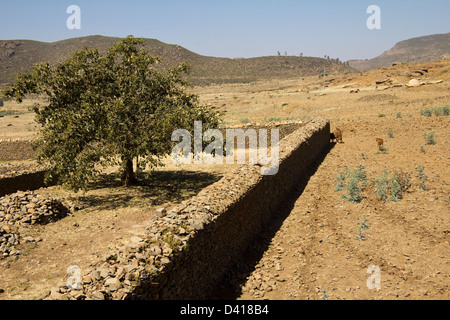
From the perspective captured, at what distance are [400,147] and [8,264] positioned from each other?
19.3m

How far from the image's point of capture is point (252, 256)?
988 cm

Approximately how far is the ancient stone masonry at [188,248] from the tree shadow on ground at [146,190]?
497cm

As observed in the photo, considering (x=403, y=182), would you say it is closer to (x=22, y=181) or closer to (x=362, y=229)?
(x=362, y=229)

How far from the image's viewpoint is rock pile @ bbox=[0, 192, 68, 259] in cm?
1202

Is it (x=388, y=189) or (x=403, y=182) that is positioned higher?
(x=403, y=182)

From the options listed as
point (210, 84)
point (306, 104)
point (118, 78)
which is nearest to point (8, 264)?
point (118, 78)

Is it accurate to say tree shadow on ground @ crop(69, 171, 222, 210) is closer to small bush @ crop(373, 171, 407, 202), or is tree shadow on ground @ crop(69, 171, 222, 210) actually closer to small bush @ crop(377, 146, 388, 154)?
small bush @ crop(373, 171, 407, 202)

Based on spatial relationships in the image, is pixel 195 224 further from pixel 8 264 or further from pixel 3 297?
pixel 8 264

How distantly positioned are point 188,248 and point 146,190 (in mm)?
10354

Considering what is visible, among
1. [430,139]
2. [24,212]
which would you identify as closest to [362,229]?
[24,212]

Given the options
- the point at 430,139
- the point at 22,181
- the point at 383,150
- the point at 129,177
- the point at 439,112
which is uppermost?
the point at 439,112

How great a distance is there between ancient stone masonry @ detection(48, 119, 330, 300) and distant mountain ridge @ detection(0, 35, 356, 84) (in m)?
110
